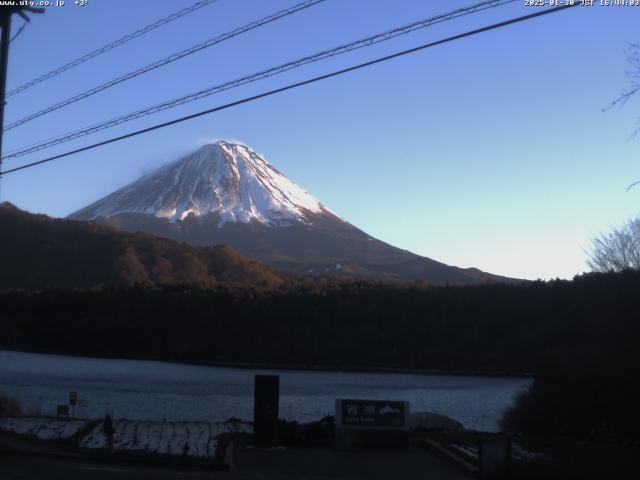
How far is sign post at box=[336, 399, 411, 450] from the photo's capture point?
65.0ft

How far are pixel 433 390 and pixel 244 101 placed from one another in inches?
1787

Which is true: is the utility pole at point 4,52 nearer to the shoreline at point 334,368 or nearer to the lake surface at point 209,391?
the lake surface at point 209,391

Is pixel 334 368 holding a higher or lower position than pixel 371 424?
higher

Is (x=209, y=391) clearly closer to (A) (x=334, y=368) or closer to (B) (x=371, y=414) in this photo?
(B) (x=371, y=414)

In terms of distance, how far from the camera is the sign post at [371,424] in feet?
65.0

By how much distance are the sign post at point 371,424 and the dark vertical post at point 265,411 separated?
1465 millimetres

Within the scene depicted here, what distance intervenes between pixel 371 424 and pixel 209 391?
97.6 ft

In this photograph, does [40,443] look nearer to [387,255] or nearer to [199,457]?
[199,457]

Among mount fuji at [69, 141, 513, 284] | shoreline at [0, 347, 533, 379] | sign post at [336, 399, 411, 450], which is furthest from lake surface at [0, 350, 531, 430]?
mount fuji at [69, 141, 513, 284]

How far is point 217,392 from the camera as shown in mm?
48094

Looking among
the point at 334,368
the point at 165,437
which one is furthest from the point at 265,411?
the point at 334,368

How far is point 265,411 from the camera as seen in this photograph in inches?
770

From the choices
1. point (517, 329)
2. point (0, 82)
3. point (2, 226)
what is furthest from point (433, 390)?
point (2, 226)

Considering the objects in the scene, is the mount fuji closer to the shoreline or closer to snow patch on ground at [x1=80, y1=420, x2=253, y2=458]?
the shoreline
